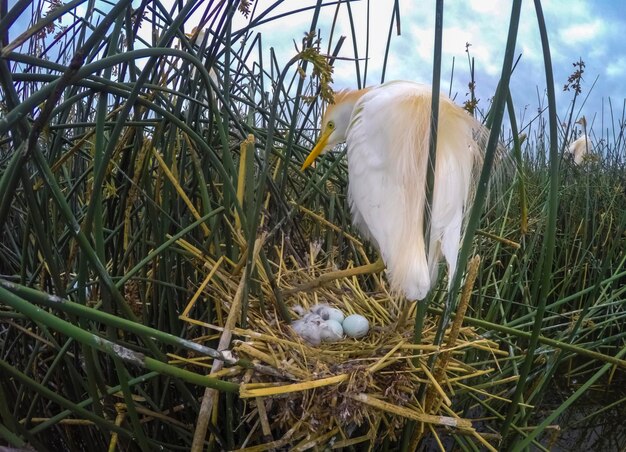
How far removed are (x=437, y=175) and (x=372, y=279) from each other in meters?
0.53

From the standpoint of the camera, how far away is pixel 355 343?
1041 millimetres

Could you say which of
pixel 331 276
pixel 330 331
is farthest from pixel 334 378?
pixel 331 276

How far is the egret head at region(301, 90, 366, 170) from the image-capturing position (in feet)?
4.30

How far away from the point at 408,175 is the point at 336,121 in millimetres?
333

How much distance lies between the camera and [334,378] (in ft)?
2.44

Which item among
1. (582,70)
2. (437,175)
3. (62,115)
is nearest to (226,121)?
(62,115)

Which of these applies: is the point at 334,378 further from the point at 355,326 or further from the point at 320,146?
the point at 320,146

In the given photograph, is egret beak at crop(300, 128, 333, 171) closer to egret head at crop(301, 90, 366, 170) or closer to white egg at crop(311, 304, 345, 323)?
egret head at crop(301, 90, 366, 170)

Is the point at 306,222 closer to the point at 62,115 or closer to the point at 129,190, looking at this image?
the point at 129,190

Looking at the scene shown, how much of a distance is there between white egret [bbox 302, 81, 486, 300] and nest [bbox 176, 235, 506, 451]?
14 centimetres

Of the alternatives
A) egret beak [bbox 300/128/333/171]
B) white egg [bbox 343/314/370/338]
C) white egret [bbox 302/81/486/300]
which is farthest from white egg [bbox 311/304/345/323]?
egret beak [bbox 300/128/333/171]

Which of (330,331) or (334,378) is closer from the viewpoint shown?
(334,378)

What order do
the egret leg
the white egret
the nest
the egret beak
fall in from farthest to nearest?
the egret beak
the egret leg
the white egret
the nest

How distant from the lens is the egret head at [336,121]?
1.31m
